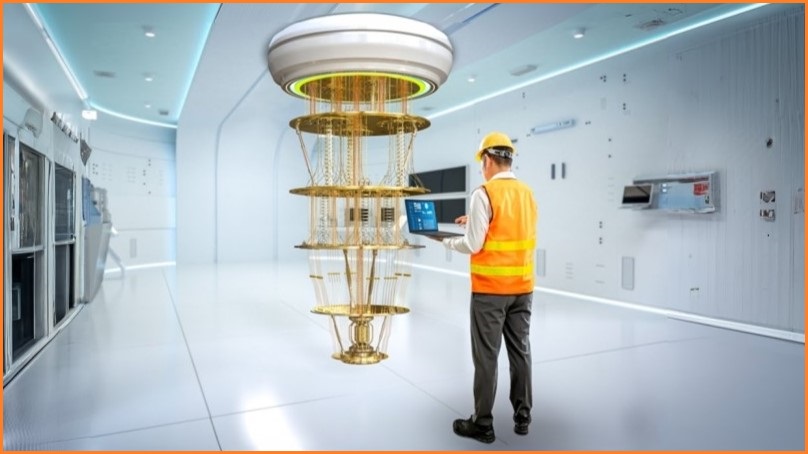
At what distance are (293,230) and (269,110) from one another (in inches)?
152

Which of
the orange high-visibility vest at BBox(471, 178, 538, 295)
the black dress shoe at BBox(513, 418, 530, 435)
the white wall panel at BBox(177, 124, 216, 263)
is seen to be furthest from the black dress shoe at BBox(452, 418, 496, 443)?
the white wall panel at BBox(177, 124, 216, 263)

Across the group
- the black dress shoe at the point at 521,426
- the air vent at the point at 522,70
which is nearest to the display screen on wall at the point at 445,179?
the air vent at the point at 522,70

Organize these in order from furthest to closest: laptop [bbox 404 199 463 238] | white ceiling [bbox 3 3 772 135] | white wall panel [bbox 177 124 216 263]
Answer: white wall panel [bbox 177 124 216 263]
white ceiling [bbox 3 3 772 135]
laptop [bbox 404 199 463 238]

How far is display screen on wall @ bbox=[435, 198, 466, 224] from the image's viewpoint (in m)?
11.3

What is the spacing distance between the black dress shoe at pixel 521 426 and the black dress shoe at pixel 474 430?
17 cm

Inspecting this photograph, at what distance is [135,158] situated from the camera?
12.8 metres

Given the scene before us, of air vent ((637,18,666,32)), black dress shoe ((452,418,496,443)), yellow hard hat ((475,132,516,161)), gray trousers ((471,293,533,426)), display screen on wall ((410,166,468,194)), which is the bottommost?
black dress shoe ((452,418,496,443))

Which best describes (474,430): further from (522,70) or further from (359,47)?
(522,70)

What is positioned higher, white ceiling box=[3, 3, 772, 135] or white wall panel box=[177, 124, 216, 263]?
white ceiling box=[3, 3, 772, 135]

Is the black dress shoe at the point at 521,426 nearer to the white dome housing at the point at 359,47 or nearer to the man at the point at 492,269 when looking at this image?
the man at the point at 492,269

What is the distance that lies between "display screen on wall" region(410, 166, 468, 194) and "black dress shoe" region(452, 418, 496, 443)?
8.14m

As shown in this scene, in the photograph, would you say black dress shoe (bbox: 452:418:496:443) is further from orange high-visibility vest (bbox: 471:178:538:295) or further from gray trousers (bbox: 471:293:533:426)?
orange high-visibility vest (bbox: 471:178:538:295)

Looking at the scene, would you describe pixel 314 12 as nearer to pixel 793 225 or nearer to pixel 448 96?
pixel 448 96

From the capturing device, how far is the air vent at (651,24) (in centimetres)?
632
